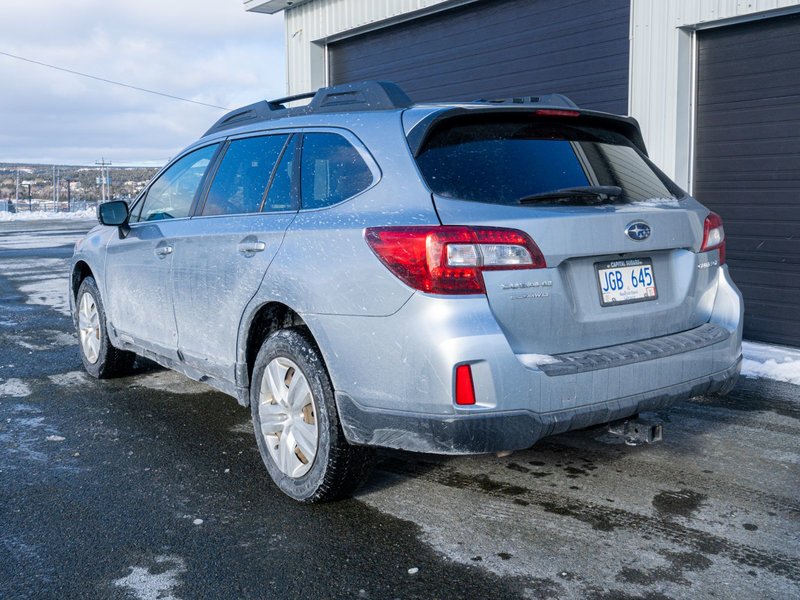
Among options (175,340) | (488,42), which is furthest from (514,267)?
(488,42)

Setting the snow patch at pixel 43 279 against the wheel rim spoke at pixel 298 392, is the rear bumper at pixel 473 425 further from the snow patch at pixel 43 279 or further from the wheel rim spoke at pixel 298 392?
the snow patch at pixel 43 279

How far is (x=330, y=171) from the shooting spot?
3.86m

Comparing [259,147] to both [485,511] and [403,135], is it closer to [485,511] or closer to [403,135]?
[403,135]

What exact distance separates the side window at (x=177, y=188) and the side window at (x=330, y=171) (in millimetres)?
1147

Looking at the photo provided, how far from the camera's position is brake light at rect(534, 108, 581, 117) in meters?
3.72

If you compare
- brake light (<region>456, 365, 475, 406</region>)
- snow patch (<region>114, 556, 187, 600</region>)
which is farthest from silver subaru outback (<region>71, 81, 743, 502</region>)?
snow patch (<region>114, 556, 187, 600</region>)

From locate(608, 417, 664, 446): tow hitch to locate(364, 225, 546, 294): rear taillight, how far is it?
91 centimetres

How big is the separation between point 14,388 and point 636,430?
4.46m

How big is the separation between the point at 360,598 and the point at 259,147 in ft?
8.12

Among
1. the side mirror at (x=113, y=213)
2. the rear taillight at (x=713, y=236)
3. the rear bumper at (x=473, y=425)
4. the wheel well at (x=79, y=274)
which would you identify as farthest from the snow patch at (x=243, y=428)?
the rear taillight at (x=713, y=236)

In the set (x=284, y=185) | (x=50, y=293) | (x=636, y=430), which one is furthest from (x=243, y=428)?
(x=50, y=293)

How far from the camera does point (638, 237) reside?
3541 millimetres

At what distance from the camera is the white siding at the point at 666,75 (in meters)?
7.68

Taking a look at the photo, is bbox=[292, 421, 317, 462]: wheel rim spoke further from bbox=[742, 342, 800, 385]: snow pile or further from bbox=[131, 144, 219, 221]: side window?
bbox=[742, 342, 800, 385]: snow pile
